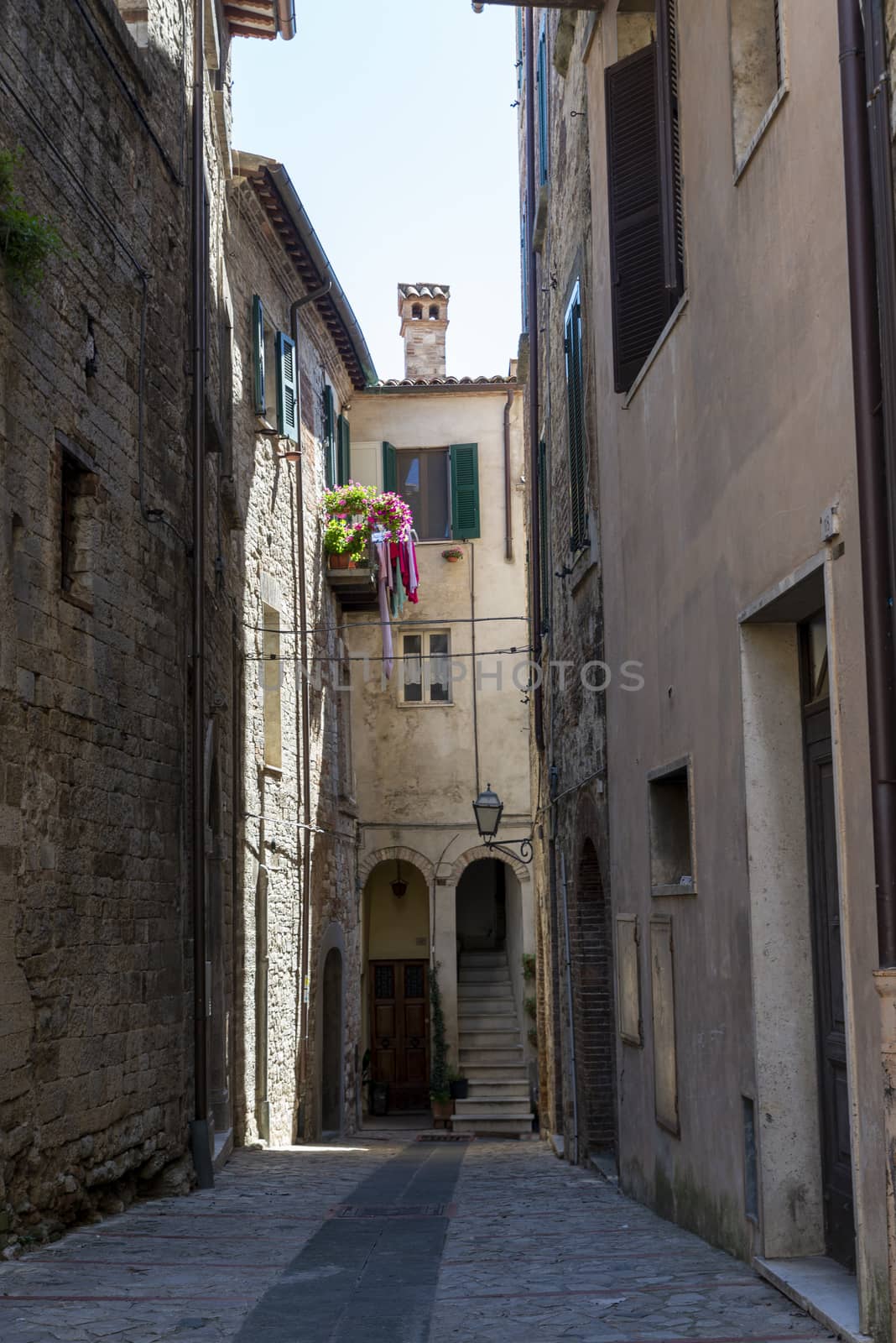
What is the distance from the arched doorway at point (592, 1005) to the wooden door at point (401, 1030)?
10855 mm

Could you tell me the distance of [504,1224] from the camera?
7613mm

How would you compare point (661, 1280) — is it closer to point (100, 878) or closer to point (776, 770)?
point (776, 770)

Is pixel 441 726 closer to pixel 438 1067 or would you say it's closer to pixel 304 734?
pixel 438 1067

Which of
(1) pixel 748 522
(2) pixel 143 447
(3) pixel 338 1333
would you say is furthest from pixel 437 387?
(3) pixel 338 1333

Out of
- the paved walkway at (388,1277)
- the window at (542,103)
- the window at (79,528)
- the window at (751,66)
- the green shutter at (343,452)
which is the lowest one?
the paved walkway at (388,1277)

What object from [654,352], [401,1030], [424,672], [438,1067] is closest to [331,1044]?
[438,1067]

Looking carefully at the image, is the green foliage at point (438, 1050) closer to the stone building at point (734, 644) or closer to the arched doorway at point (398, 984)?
the arched doorway at point (398, 984)

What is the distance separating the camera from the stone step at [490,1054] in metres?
20.9

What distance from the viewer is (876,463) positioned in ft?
13.8

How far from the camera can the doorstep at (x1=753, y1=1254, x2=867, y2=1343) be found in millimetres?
4461

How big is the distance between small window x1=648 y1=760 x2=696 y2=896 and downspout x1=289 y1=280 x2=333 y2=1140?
9.11m

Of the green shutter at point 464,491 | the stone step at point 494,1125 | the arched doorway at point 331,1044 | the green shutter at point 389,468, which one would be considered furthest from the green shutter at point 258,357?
the stone step at point 494,1125

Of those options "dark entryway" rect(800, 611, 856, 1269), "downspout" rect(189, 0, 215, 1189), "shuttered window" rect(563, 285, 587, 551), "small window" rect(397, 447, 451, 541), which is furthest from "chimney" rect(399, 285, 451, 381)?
"dark entryway" rect(800, 611, 856, 1269)

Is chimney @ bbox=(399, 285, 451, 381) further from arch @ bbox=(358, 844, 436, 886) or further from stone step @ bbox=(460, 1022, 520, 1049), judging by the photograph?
stone step @ bbox=(460, 1022, 520, 1049)
